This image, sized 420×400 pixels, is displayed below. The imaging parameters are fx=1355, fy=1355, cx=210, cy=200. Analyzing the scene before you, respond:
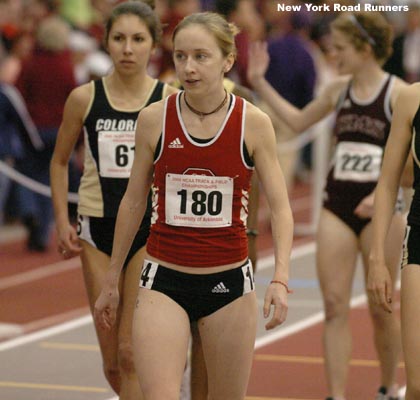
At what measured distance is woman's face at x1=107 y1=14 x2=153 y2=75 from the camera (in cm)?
716

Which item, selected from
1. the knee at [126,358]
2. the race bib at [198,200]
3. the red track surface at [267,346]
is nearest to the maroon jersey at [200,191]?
the race bib at [198,200]

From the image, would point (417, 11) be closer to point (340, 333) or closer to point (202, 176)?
point (340, 333)

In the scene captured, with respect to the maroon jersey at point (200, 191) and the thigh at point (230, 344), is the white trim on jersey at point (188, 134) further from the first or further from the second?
the thigh at point (230, 344)

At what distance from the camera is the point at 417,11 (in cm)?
2280

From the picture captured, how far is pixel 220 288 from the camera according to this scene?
5887mm

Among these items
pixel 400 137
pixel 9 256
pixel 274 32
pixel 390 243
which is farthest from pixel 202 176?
pixel 274 32

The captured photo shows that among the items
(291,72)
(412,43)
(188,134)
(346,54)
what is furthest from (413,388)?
(412,43)

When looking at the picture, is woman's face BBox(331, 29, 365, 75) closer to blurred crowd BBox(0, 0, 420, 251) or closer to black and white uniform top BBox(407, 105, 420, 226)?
black and white uniform top BBox(407, 105, 420, 226)

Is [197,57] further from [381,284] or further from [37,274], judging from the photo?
[37,274]

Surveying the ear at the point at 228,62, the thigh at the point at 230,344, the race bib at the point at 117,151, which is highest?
the ear at the point at 228,62

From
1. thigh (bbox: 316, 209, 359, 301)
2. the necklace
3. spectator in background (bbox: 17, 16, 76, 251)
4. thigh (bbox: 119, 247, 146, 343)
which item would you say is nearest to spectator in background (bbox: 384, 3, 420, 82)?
spectator in background (bbox: 17, 16, 76, 251)

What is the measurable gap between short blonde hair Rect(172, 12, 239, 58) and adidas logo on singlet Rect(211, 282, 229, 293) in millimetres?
1003

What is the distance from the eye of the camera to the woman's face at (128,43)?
7.16 metres

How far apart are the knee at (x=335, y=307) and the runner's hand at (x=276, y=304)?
2.55m
